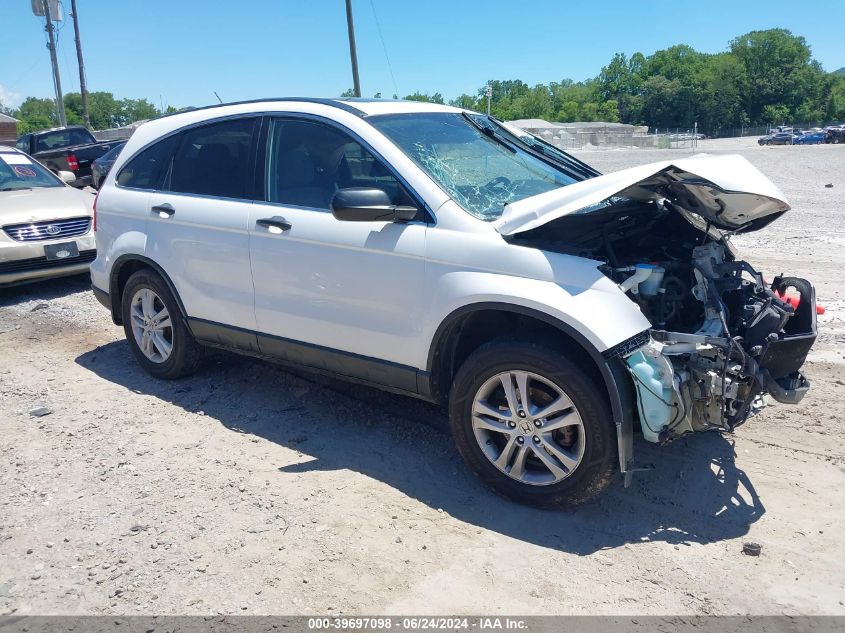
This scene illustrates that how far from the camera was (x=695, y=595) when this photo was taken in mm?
3072

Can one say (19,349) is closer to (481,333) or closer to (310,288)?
(310,288)

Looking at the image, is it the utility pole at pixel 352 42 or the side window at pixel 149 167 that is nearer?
the side window at pixel 149 167

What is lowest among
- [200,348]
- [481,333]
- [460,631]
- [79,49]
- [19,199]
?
[460,631]

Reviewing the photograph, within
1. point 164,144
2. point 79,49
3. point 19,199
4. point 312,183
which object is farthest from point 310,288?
point 79,49

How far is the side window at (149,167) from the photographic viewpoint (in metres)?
5.37

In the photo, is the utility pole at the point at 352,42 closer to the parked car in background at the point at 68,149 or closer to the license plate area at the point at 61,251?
the parked car in background at the point at 68,149

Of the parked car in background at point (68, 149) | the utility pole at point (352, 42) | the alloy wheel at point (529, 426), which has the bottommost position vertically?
the alloy wheel at point (529, 426)

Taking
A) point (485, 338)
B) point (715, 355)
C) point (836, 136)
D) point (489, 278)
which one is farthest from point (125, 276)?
point (836, 136)

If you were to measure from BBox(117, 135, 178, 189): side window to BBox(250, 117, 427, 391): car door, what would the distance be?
43.1 inches

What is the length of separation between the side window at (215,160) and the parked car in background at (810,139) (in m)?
72.7

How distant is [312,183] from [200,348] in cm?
183

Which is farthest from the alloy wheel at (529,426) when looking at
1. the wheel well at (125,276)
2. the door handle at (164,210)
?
the door handle at (164,210)

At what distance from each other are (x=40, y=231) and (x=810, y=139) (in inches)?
2893

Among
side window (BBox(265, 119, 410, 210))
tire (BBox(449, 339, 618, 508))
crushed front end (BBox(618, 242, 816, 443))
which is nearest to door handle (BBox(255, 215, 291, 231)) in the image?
side window (BBox(265, 119, 410, 210))
